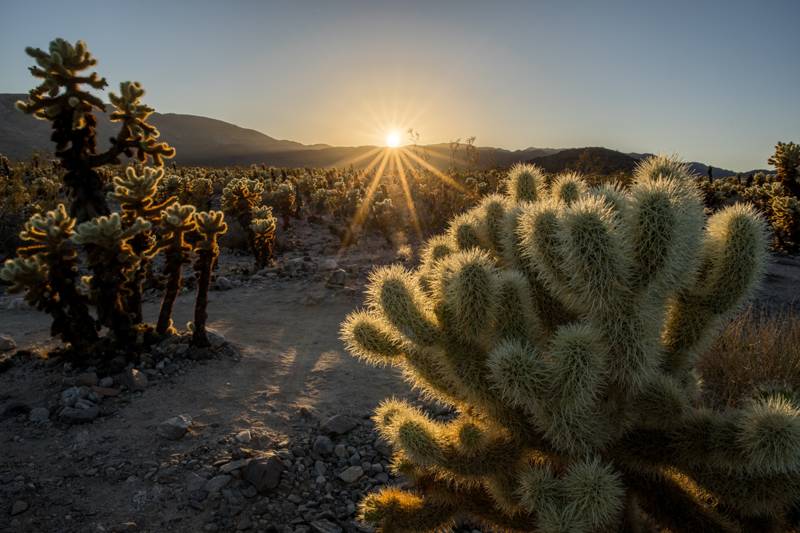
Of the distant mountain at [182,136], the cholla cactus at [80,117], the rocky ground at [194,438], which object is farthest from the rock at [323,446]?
the distant mountain at [182,136]

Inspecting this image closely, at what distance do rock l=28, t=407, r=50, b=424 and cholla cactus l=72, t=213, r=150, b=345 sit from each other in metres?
1.17

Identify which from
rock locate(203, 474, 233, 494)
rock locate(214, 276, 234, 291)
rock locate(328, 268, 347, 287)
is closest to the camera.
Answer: rock locate(203, 474, 233, 494)

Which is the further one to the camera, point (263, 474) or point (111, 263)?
point (111, 263)

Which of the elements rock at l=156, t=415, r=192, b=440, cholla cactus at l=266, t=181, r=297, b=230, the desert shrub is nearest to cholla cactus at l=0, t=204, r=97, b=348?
the desert shrub

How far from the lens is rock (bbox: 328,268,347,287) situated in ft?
29.6

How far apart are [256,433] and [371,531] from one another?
1332 millimetres

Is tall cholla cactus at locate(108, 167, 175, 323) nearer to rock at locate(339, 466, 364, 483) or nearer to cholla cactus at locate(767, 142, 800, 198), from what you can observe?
rock at locate(339, 466, 364, 483)

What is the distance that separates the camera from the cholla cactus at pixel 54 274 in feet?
15.0

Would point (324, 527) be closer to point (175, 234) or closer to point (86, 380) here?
point (86, 380)

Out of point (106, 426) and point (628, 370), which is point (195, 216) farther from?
point (628, 370)

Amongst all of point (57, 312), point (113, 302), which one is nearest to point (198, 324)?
point (113, 302)

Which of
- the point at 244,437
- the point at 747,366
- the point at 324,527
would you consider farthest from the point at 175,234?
the point at 747,366

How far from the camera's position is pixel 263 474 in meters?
3.26

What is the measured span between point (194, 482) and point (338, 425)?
121 centimetres
